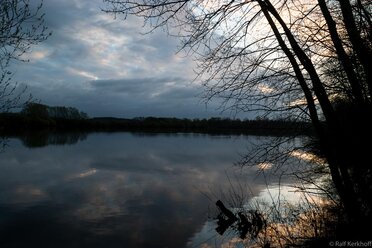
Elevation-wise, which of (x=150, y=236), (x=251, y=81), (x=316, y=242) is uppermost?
(x=251, y=81)

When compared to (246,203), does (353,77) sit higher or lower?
higher

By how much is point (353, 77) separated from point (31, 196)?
15.6 m

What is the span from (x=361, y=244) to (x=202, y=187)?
15518 mm

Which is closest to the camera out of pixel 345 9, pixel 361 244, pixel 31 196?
pixel 345 9

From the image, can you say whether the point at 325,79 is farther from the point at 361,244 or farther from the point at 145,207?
the point at 145,207

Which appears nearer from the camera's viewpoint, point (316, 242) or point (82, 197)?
point (316, 242)

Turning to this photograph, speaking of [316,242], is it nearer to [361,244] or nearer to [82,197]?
[361,244]

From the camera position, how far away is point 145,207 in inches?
622

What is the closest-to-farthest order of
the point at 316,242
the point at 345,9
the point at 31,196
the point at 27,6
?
the point at 345,9, the point at 27,6, the point at 316,242, the point at 31,196

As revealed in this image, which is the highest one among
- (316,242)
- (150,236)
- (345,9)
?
(345,9)

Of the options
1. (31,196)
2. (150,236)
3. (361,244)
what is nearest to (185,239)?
(150,236)

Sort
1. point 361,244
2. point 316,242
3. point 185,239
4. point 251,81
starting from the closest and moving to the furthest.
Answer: point 361,244 → point 251,81 → point 316,242 → point 185,239

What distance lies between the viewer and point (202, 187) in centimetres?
2125

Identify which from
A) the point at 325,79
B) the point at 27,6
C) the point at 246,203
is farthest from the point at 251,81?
the point at 246,203
